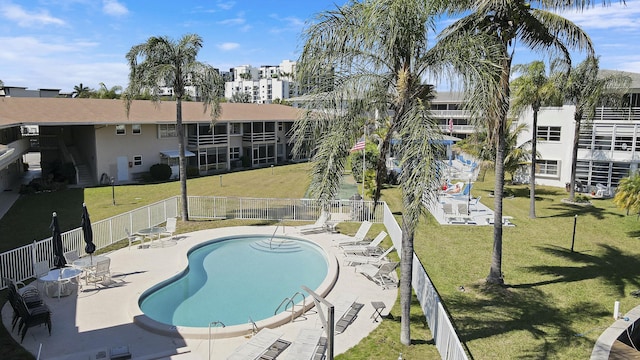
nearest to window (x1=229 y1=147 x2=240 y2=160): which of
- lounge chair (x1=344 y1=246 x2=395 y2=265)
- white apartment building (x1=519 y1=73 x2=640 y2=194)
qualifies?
white apartment building (x1=519 y1=73 x2=640 y2=194)

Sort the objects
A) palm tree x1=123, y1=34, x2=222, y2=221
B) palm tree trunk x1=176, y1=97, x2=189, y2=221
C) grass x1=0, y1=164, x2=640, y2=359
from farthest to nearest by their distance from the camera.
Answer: palm tree trunk x1=176, y1=97, x2=189, y2=221
palm tree x1=123, y1=34, x2=222, y2=221
grass x1=0, y1=164, x2=640, y2=359

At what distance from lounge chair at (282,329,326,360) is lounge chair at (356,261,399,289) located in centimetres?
403

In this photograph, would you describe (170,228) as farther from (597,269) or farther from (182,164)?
(597,269)

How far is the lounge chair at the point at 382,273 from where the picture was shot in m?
13.1

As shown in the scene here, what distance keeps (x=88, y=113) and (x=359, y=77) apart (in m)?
29.6

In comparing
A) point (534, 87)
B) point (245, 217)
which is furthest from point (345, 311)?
point (534, 87)

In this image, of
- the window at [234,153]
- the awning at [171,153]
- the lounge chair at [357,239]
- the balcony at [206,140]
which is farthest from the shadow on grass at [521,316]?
the window at [234,153]

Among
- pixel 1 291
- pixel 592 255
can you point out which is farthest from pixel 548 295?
pixel 1 291

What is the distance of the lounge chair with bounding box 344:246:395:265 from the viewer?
14.6 m

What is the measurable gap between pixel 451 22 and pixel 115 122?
2695 centimetres

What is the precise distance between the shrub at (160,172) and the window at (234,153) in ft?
26.7

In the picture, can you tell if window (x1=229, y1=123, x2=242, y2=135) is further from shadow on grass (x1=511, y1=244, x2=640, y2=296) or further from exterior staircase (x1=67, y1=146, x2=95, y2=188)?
→ shadow on grass (x1=511, y1=244, x2=640, y2=296)

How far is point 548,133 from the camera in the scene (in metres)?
32.4

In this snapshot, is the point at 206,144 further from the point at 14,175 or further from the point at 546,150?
the point at 546,150
